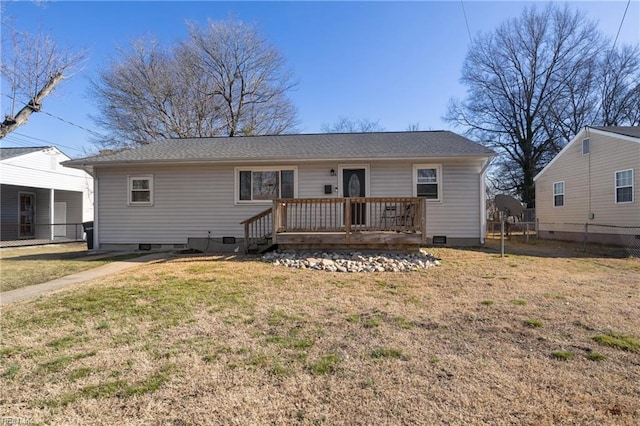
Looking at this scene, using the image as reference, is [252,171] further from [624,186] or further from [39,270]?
[624,186]

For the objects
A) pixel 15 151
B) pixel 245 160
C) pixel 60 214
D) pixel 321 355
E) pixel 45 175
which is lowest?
pixel 321 355

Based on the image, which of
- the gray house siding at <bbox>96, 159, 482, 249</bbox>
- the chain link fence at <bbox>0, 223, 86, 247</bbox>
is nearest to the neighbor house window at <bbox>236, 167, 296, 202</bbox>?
the gray house siding at <bbox>96, 159, 482, 249</bbox>

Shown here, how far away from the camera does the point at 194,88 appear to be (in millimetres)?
22875

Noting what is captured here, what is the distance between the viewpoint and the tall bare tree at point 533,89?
2392 centimetres

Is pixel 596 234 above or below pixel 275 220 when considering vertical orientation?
below

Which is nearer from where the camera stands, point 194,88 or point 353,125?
point 194,88

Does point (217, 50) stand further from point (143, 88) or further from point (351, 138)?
point (351, 138)

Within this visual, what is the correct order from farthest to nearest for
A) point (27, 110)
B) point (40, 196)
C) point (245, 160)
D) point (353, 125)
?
point (353, 125) → point (40, 196) → point (245, 160) → point (27, 110)

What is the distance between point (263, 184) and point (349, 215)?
3.80 metres

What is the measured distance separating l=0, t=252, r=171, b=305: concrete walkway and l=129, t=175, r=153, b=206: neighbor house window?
2.50 metres

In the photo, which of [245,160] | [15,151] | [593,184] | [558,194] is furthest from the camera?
[15,151]

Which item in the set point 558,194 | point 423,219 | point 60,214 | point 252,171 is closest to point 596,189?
point 558,194

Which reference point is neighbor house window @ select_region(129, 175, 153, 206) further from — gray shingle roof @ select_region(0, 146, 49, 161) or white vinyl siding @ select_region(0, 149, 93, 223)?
gray shingle roof @ select_region(0, 146, 49, 161)

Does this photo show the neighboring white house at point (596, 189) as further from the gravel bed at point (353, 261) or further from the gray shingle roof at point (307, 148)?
the gravel bed at point (353, 261)
